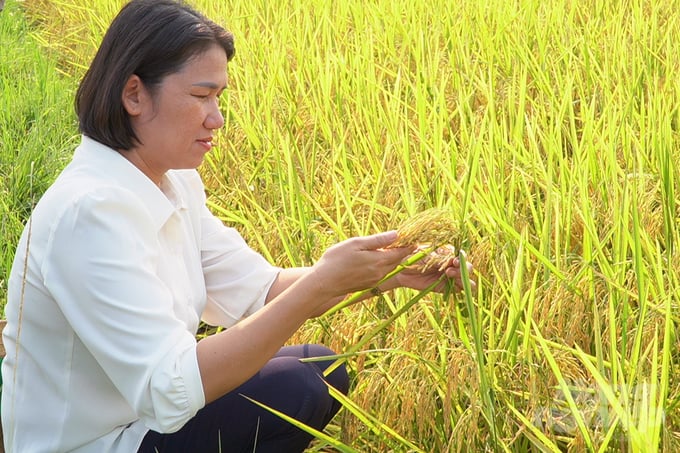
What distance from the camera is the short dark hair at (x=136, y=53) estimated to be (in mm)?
1566

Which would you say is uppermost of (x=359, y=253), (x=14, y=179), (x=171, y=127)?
(x=171, y=127)

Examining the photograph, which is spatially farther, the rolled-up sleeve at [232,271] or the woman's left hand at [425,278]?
the rolled-up sleeve at [232,271]

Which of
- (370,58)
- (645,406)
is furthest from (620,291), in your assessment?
(370,58)

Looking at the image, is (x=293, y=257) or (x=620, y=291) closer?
(x=620, y=291)

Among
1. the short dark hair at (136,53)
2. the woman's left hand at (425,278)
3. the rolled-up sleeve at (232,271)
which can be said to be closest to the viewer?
the short dark hair at (136,53)

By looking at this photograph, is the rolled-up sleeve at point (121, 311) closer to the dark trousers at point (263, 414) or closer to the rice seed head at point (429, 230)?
the dark trousers at point (263, 414)

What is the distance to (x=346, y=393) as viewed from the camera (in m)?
1.84

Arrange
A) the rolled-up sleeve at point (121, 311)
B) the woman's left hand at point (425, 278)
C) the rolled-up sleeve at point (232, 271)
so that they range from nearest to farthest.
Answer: the rolled-up sleeve at point (121, 311), the woman's left hand at point (425, 278), the rolled-up sleeve at point (232, 271)

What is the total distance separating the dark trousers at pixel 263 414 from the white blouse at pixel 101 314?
4.5 inches

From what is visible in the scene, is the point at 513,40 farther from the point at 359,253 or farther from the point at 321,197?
the point at 359,253

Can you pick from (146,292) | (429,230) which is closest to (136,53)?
(146,292)

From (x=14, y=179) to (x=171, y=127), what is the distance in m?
1.78

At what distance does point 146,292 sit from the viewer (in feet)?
4.73

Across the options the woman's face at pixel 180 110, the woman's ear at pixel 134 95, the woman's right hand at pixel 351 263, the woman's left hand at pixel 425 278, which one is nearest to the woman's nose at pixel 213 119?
the woman's face at pixel 180 110
